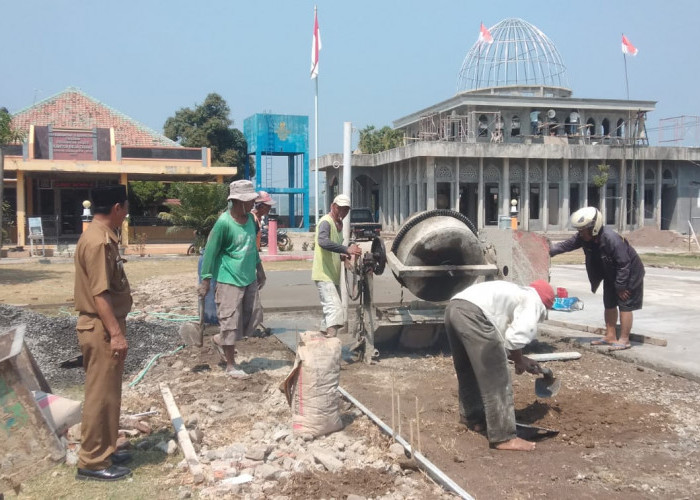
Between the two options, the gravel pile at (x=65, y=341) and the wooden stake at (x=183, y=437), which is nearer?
the wooden stake at (x=183, y=437)

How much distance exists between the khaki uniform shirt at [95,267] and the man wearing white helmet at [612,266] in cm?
518

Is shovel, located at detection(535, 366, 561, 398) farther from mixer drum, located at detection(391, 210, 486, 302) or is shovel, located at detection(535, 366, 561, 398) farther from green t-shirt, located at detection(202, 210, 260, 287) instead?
green t-shirt, located at detection(202, 210, 260, 287)

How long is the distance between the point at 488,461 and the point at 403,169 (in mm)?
36273

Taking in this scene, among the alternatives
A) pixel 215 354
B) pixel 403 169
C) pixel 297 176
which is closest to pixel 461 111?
pixel 403 169

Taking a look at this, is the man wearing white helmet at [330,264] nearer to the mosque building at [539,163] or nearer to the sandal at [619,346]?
the sandal at [619,346]

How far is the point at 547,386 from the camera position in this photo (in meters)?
5.12

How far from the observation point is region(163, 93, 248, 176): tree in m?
49.6

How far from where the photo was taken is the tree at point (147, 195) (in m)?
31.0

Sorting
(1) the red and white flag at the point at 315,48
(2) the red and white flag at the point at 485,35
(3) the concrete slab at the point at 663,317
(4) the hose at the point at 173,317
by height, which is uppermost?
(2) the red and white flag at the point at 485,35

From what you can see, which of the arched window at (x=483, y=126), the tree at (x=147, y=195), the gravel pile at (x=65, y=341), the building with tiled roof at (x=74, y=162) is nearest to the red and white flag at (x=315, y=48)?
the building with tiled roof at (x=74, y=162)

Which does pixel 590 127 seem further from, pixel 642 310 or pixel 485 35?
pixel 642 310

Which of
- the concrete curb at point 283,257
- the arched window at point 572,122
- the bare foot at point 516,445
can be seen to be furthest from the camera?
the arched window at point 572,122

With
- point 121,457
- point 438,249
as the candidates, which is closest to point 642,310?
point 438,249

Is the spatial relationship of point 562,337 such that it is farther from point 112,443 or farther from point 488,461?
point 112,443
